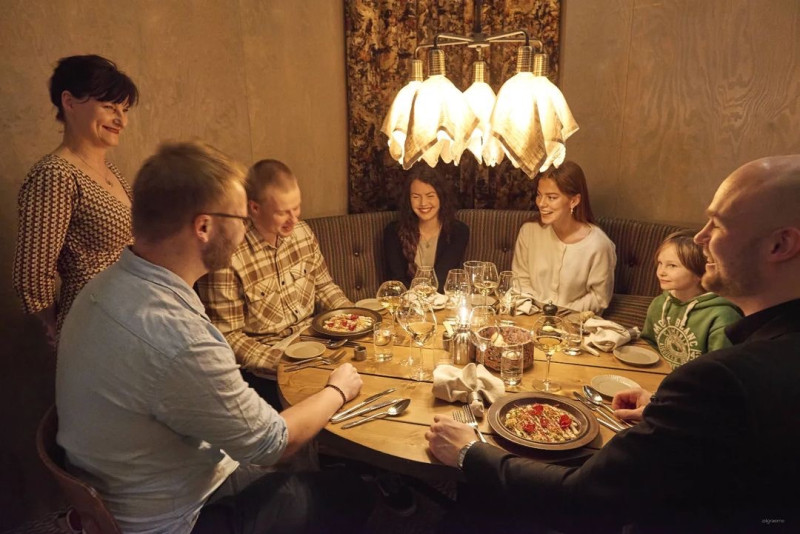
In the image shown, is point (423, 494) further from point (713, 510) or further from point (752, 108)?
point (752, 108)

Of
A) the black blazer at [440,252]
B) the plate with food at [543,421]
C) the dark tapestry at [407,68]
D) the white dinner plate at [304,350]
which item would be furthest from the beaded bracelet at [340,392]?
the dark tapestry at [407,68]

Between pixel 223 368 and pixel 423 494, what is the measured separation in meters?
1.53

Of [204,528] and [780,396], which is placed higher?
[780,396]

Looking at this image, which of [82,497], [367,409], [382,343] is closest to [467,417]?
[367,409]

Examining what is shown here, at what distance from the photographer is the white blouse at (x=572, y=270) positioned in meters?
2.77

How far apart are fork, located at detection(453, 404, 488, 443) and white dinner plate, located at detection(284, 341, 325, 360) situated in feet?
2.07

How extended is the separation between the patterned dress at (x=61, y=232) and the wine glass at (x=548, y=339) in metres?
1.75

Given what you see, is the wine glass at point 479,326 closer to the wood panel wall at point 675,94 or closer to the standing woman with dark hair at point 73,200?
the standing woman with dark hair at point 73,200

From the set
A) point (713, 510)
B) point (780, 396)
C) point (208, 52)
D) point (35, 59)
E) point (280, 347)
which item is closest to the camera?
point (780, 396)

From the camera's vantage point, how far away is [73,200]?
1.94m

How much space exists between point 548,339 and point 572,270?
1.28 meters

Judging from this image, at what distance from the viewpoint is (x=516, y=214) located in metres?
3.25

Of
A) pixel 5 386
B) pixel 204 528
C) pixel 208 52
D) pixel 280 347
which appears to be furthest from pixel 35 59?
pixel 204 528

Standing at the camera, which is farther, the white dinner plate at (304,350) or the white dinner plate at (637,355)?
the white dinner plate at (304,350)
